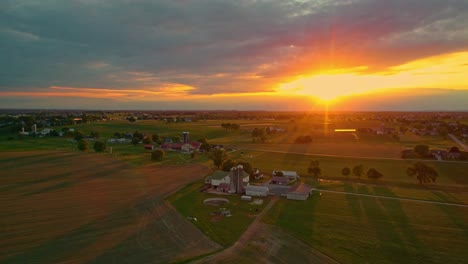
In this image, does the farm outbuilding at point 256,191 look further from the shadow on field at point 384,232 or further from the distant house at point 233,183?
the shadow on field at point 384,232

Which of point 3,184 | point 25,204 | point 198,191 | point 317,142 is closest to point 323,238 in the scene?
point 198,191

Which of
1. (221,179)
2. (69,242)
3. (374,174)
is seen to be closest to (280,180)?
(221,179)

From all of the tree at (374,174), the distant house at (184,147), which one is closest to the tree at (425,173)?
the tree at (374,174)

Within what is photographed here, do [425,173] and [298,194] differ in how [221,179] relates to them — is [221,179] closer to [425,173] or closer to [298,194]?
[298,194]

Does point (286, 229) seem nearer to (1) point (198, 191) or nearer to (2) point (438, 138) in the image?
(1) point (198, 191)

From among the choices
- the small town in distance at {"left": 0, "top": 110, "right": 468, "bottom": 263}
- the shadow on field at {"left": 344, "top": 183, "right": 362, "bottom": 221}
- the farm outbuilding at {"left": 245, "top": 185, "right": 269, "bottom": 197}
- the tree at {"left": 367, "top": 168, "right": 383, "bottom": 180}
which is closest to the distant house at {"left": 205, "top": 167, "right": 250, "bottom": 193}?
the small town in distance at {"left": 0, "top": 110, "right": 468, "bottom": 263}

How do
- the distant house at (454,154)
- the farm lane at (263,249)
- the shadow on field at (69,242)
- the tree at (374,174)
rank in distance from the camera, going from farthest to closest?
the distant house at (454,154), the tree at (374,174), the farm lane at (263,249), the shadow on field at (69,242)

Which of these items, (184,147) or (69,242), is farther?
(184,147)

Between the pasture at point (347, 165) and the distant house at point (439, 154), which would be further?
the distant house at point (439, 154)
